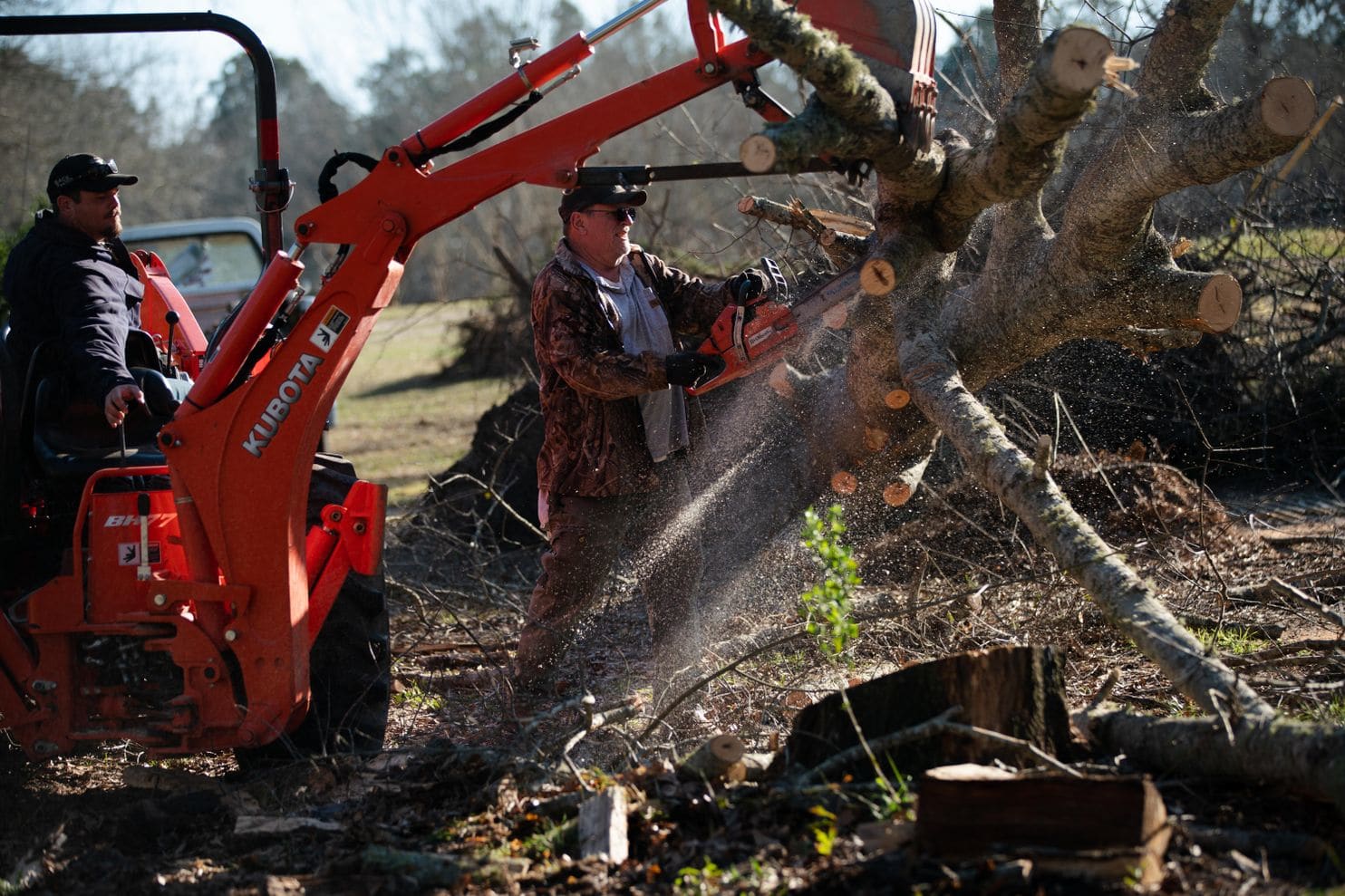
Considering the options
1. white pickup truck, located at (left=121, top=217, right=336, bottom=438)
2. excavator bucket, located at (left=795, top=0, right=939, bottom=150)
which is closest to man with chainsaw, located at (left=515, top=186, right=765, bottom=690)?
excavator bucket, located at (left=795, top=0, right=939, bottom=150)

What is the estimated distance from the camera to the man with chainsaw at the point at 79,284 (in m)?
4.34

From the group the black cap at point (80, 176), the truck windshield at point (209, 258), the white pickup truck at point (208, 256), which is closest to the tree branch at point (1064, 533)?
the black cap at point (80, 176)

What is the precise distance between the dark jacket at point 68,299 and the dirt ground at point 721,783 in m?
1.44

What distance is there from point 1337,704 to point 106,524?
3917mm

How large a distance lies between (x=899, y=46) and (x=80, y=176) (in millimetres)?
2952

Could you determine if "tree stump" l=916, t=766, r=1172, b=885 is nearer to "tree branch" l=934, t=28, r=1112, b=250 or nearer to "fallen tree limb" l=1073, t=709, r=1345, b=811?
"fallen tree limb" l=1073, t=709, r=1345, b=811

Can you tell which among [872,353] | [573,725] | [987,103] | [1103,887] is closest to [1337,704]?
[1103,887]

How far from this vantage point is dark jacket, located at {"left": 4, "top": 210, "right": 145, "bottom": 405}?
438 centimetres

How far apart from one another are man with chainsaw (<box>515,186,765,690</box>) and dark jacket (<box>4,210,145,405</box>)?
1485mm

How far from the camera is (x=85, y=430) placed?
15.0 feet

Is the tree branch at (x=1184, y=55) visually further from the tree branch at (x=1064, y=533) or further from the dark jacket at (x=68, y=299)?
the dark jacket at (x=68, y=299)

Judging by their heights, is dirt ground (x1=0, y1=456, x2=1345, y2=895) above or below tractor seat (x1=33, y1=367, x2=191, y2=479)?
below

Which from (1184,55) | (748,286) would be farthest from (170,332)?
(1184,55)

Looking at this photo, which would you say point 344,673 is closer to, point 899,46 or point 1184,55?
point 899,46
